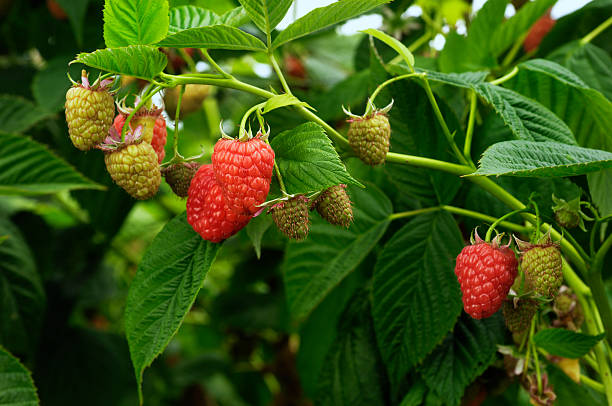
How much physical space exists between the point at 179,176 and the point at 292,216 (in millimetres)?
150

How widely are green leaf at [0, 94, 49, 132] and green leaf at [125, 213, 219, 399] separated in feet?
1.52

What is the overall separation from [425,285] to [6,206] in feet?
3.30

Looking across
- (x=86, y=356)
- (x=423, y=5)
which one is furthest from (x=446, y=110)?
(x=86, y=356)

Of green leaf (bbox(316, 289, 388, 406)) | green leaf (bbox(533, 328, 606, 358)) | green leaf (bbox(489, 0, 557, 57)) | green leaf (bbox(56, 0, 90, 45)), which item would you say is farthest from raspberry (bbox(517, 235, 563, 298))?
green leaf (bbox(56, 0, 90, 45))

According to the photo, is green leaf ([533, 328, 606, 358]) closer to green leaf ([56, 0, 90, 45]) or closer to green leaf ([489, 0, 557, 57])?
green leaf ([489, 0, 557, 57])

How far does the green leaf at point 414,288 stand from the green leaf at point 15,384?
1.40ft

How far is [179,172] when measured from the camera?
1.98 ft

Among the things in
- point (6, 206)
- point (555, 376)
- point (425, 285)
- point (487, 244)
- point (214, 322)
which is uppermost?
point (487, 244)

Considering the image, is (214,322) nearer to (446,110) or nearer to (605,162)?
(446,110)

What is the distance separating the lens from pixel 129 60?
1.61 ft

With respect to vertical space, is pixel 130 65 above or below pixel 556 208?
above

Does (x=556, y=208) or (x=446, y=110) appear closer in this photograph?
(x=556, y=208)

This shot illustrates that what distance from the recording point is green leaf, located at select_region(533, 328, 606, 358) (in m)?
0.59

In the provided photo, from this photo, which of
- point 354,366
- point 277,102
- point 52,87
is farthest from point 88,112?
point 52,87
